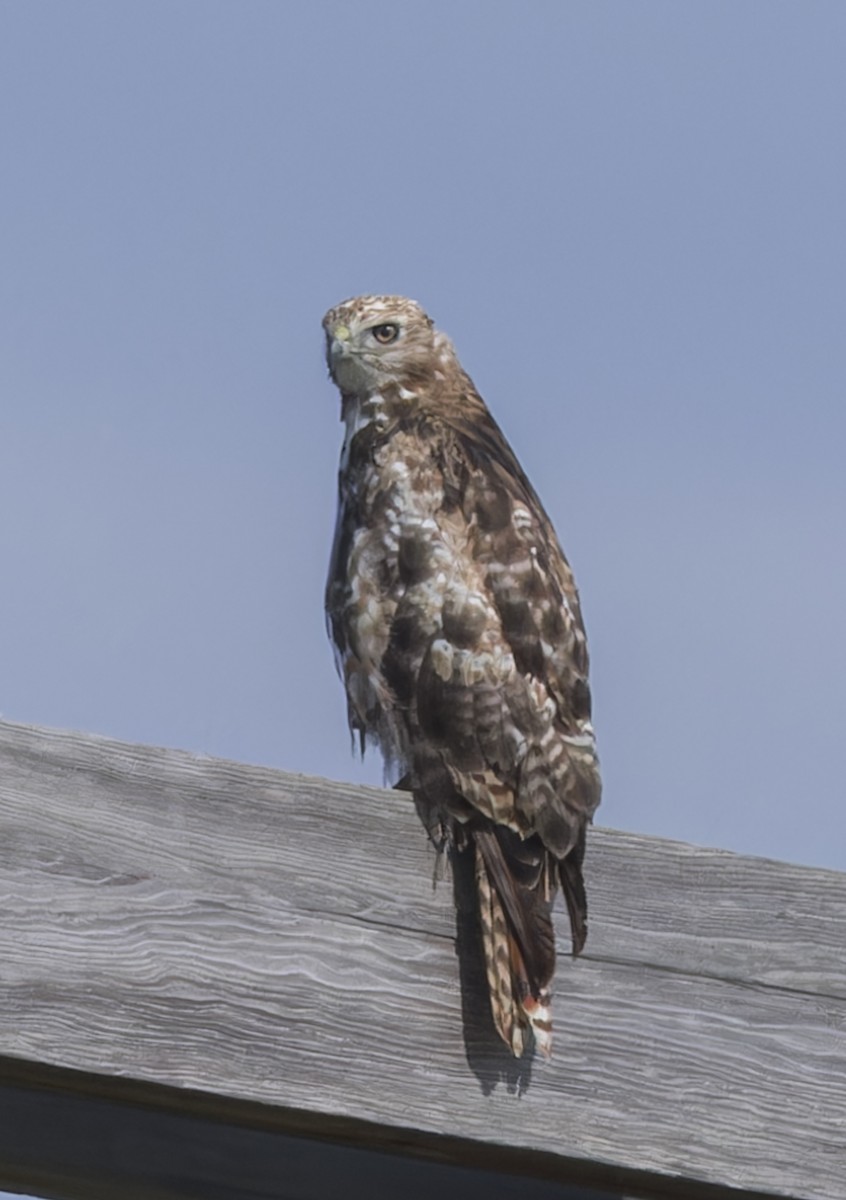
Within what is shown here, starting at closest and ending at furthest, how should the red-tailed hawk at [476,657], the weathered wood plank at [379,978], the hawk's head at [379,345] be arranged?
the weathered wood plank at [379,978] → the red-tailed hawk at [476,657] → the hawk's head at [379,345]

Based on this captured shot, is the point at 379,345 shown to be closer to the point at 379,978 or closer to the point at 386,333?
the point at 386,333

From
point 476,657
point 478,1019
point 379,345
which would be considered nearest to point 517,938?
point 478,1019

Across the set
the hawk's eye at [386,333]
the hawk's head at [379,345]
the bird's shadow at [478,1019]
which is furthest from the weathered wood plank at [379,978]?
the hawk's eye at [386,333]

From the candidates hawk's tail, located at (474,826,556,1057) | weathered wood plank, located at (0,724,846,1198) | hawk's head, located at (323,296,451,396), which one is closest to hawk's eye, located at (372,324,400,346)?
hawk's head, located at (323,296,451,396)

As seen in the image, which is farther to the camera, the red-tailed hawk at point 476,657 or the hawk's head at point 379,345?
the hawk's head at point 379,345

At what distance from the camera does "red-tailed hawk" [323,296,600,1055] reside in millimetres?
1994

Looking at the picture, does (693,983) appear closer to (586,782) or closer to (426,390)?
(586,782)

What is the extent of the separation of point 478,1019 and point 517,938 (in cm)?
11

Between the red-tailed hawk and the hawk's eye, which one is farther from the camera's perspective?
the hawk's eye

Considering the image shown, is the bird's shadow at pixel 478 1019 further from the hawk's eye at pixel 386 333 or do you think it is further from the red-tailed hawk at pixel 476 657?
the hawk's eye at pixel 386 333

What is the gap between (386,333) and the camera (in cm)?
376

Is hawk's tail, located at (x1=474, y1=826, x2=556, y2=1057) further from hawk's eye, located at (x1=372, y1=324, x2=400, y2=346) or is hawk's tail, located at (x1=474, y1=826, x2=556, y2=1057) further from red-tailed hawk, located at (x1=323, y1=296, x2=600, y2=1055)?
hawk's eye, located at (x1=372, y1=324, x2=400, y2=346)

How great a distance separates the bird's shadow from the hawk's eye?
2018mm

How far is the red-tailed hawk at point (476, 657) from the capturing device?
1994 mm
